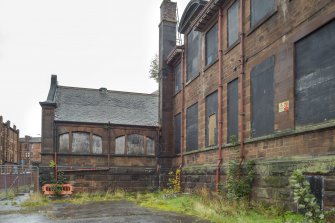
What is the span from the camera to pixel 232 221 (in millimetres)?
Result: 9930

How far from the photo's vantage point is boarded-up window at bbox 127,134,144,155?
24219mm

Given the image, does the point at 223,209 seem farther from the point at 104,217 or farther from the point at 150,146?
the point at 150,146

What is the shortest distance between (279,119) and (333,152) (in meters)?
2.62

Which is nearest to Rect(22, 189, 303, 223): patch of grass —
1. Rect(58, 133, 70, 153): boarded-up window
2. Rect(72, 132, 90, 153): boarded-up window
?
Rect(58, 133, 70, 153): boarded-up window

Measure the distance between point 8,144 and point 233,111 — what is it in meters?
57.8

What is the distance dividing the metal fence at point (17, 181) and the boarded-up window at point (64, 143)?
1808 millimetres

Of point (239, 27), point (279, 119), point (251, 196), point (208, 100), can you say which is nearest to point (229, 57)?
point (239, 27)

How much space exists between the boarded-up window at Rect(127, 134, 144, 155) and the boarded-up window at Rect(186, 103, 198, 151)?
522cm

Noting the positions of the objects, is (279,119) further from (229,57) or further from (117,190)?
(117,190)

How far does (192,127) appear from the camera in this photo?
1931cm

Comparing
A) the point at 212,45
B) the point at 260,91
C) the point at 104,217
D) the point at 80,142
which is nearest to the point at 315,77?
the point at 260,91

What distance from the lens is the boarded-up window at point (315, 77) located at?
9.19m

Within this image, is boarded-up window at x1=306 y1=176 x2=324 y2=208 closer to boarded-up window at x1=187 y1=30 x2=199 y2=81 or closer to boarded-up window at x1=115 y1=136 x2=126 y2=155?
boarded-up window at x1=187 y1=30 x2=199 y2=81

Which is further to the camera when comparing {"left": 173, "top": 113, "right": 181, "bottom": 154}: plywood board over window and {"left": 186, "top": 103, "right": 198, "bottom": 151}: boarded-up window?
{"left": 173, "top": 113, "right": 181, "bottom": 154}: plywood board over window
